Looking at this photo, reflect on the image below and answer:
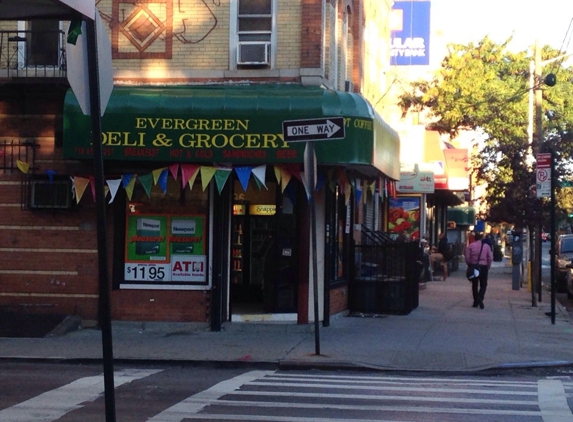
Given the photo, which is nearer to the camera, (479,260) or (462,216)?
(479,260)

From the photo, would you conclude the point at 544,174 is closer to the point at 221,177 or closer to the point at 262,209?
the point at 262,209

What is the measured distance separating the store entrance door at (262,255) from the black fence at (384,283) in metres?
2.06

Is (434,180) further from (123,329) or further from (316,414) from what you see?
(316,414)

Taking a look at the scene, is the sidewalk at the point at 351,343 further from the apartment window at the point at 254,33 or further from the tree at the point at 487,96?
the tree at the point at 487,96

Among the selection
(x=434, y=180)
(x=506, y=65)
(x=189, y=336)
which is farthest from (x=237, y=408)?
(x=506, y=65)

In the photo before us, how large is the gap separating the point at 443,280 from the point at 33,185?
2095 centimetres

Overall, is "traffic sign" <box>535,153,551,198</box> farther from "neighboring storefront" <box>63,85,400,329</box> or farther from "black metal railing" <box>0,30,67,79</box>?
"black metal railing" <box>0,30,67,79</box>

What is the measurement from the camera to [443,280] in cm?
3428

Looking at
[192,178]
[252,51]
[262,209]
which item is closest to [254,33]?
[252,51]

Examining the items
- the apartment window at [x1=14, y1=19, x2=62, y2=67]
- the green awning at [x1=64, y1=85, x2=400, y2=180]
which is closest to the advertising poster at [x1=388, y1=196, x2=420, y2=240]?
the green awning at [x1=64, y1=85, x2=400, y2=180]

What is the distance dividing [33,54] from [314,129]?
20.2 feet

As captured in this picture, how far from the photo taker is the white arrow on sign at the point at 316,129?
1305cm

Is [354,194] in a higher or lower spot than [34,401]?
higher

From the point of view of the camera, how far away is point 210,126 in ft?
50.4
